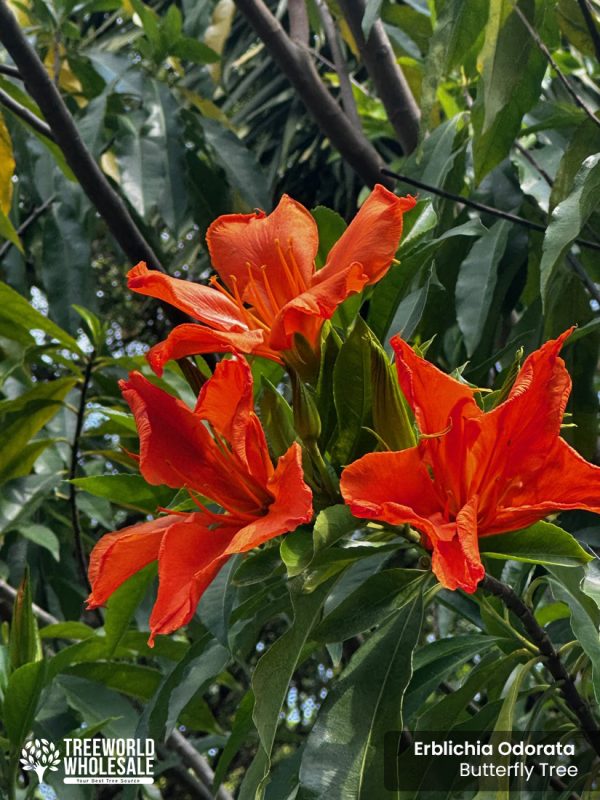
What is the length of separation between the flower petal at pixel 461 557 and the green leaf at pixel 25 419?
945 millimetres

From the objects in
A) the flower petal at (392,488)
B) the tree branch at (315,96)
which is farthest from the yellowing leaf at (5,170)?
the flower petal at (392,488)

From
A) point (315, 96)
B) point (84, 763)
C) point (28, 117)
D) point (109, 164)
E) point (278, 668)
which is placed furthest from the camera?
point (109, 164)

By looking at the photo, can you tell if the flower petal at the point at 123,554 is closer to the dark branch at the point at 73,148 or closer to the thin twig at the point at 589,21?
the dark branch at the point at 73,148

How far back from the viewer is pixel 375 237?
78 cm

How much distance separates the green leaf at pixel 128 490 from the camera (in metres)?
1.08

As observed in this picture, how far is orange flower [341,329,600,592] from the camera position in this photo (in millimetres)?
667

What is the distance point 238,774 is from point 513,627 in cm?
326

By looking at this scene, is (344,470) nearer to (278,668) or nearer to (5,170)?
(278,668)

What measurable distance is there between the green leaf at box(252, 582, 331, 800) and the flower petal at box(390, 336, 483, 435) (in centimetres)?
16

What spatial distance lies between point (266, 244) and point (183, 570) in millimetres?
305

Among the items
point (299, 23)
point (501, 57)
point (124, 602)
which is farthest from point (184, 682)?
point (299, 23)

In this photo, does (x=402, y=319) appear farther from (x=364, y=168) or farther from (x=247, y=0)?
(x=247, y=0)

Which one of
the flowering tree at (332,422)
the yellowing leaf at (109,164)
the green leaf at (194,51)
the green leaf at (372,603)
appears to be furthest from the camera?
the yellowing leaf at (109,164)

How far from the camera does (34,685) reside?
1.08 meters
